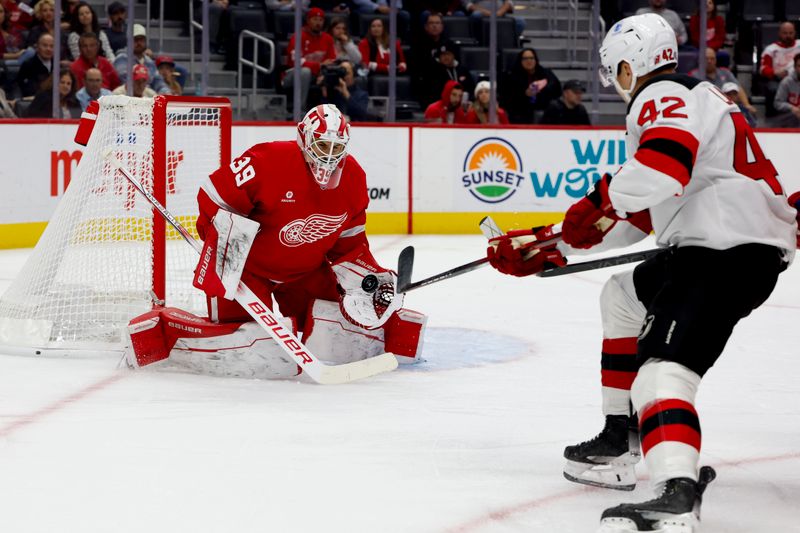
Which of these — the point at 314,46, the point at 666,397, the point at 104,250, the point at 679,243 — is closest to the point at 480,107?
the point at 314,46

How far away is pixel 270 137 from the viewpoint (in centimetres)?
748

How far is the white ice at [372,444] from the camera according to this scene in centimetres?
221

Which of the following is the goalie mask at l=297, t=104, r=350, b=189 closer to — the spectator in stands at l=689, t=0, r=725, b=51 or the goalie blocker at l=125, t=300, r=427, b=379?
the goalie blocker at l=125, t=300, r=427, b=379

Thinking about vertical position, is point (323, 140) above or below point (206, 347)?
above

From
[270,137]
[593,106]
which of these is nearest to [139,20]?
[270,137]

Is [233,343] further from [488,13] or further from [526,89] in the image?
[488,13]

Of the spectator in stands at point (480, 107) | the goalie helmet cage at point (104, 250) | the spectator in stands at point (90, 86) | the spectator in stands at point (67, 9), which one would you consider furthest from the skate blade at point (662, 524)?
the spectator in stands at point (67, 9)

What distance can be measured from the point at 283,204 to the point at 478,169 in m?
4.47

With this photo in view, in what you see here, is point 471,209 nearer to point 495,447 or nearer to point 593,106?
point 593,106

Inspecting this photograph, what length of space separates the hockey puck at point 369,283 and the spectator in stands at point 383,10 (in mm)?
4821

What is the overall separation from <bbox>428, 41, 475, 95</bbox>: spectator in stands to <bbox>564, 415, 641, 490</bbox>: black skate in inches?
237

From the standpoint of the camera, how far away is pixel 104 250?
4188 mm

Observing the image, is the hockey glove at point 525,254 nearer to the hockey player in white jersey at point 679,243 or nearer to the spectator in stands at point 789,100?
the hockey player in white jersey at point 679,243

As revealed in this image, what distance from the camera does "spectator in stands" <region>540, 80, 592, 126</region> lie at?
8000 millimetres
